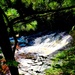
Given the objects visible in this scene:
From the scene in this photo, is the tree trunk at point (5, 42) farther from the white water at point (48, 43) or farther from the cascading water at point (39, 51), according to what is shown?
the white water at point (48, 43)

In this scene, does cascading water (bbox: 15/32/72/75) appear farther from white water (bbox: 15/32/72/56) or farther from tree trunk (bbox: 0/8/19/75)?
tree trunk (bbox: 0/8/19/75)

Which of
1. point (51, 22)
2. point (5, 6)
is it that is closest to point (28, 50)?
point (51, 22)

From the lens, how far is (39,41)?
44.3 ft

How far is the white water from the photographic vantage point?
11555 mm

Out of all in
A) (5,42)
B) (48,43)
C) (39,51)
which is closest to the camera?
(5,42)

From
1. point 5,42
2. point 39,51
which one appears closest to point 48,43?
point 39,51

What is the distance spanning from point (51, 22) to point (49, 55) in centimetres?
501

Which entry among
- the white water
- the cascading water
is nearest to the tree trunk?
the cascading water

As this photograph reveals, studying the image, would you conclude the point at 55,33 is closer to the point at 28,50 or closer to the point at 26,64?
the point at 28,50

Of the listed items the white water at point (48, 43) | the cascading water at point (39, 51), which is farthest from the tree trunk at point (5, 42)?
the white water at point (48, 43)

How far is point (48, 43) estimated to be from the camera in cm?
1268

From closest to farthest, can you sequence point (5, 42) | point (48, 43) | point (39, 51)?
point (5, 42) → point (39, 51) → point (48, 43)

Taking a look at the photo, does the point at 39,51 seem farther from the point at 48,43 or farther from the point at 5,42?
the point at 5,42

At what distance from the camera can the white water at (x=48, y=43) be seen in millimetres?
11555
